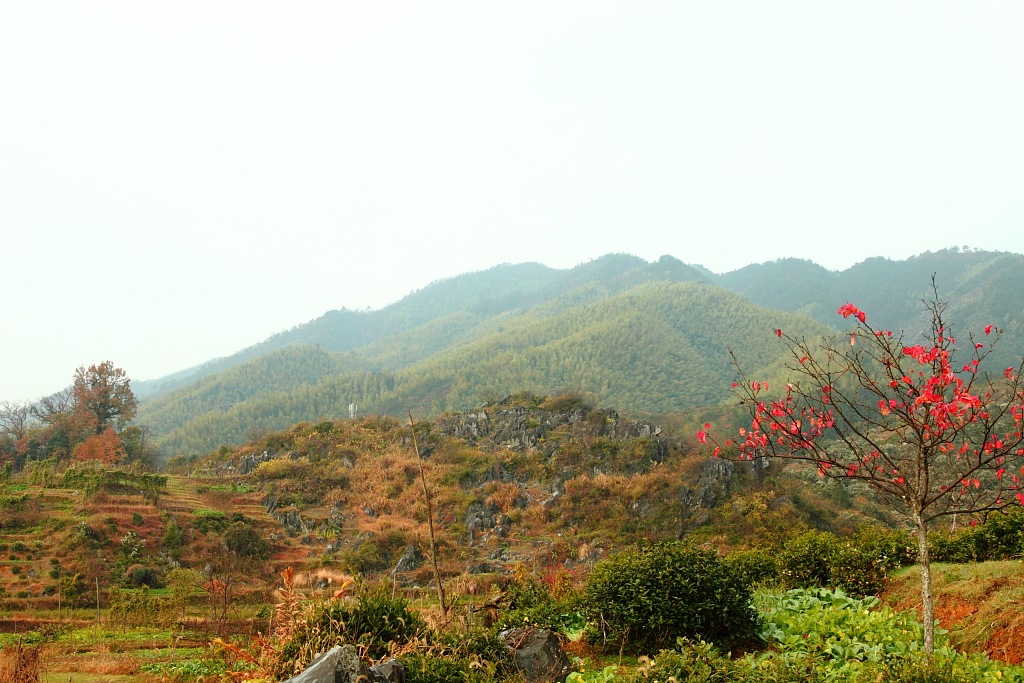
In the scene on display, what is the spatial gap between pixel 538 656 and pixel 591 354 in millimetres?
56179

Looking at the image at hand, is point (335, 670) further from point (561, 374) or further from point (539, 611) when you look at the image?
point (561, 374)

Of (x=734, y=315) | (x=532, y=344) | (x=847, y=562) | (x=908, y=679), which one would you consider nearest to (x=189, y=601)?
(x=847, y=562)

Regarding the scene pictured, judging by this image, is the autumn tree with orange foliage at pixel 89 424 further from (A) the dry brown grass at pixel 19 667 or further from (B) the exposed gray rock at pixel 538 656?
(B) the exposed gray rock at pixel 538 656

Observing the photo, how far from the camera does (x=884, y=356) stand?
16.2 feet

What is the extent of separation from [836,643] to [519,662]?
277 centimetres

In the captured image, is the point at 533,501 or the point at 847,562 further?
the point at 533,501

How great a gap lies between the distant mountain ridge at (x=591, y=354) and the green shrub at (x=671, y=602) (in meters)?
37.8

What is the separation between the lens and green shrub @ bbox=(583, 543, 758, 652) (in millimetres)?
5875

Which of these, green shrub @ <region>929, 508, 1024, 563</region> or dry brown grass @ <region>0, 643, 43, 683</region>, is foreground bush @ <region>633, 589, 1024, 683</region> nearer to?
green shrub @ <region>929, 508, 1024, 563</region>

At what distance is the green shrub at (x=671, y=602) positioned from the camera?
19.3 feet

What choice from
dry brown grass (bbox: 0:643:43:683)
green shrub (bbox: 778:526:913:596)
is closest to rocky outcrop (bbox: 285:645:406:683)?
dry brown grass (bbox: 0:643:43:683)

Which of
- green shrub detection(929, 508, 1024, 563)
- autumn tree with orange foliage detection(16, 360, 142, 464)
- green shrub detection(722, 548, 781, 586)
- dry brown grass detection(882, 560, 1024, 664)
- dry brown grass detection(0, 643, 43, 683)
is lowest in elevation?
green shrub detection(722, 548, 781, 586)

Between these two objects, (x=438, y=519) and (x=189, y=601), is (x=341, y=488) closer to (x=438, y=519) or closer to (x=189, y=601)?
(x=438, y=519)

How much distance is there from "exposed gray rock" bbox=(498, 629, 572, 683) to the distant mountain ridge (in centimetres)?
3885
